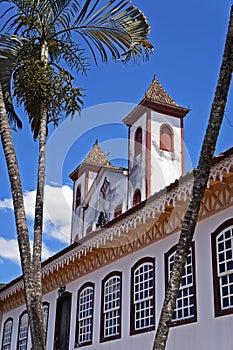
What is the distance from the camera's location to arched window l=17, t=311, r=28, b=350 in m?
18.6

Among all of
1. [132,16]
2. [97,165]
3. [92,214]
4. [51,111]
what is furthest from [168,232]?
[97,165]

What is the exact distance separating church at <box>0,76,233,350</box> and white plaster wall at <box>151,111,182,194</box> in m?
0.04

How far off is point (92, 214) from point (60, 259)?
1014cm

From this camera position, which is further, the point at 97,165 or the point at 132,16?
the point at 97,165

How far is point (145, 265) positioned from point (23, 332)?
850 cm

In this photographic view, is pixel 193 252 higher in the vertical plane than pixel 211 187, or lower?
lower

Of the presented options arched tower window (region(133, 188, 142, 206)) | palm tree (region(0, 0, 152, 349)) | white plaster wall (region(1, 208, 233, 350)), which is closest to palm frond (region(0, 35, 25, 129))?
palm tree (region(0, 0, 152, 349))

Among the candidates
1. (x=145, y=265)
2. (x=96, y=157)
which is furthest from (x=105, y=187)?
(x=145, y=265)

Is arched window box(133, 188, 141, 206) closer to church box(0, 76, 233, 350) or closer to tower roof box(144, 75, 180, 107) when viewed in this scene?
church box(0, 76, 233, 350)

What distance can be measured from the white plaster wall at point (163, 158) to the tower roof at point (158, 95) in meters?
0.63

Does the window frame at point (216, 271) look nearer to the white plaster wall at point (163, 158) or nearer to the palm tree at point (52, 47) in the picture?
the palm tree at point (52, 47)

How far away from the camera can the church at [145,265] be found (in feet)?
32.4

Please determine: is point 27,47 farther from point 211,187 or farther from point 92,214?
point 92,214

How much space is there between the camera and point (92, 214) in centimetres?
2562
